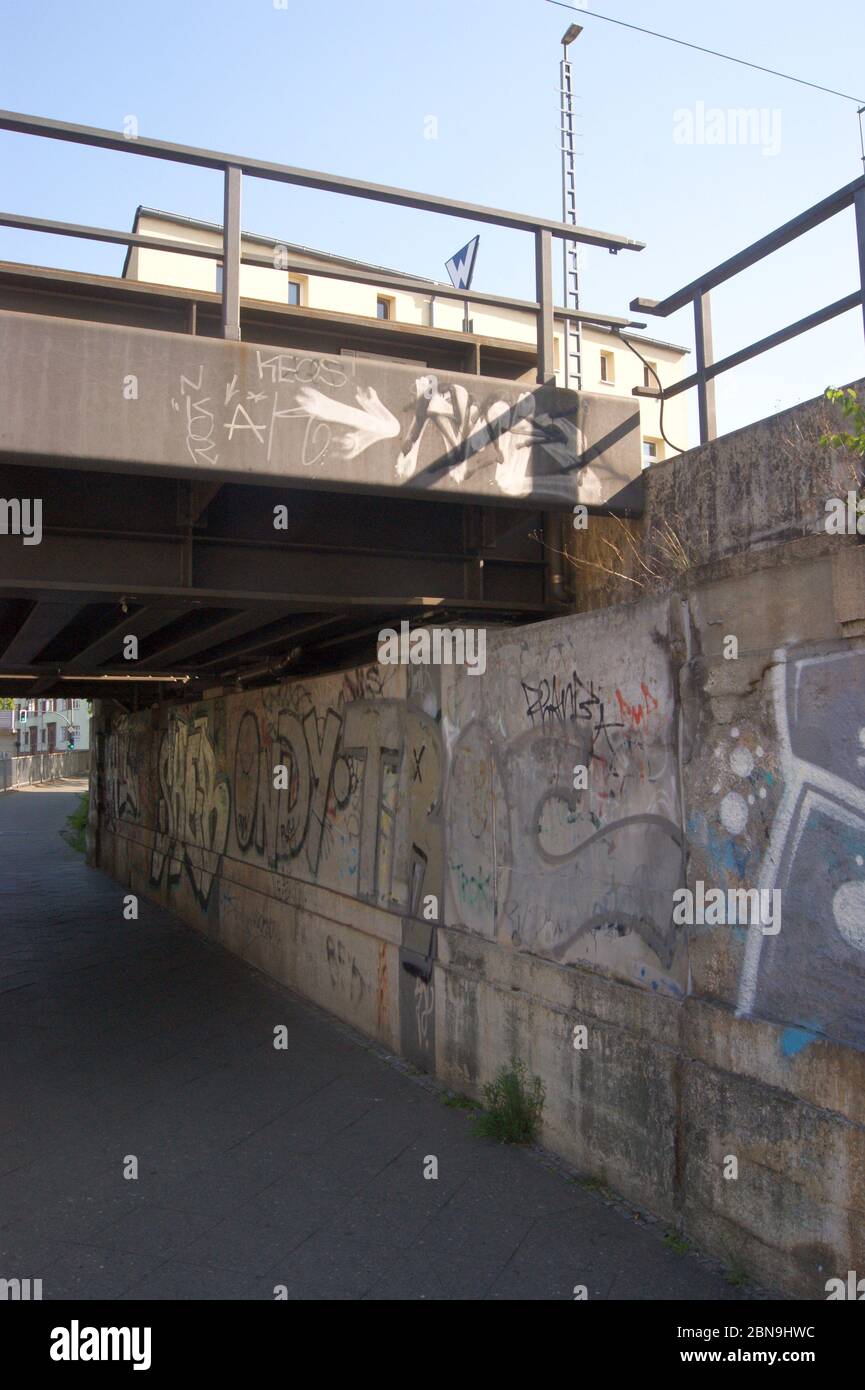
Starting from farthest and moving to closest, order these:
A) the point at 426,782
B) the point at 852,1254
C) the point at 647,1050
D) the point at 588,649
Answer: the point at 426,782 < the point at 588,649 < the point at 647,1050 < the point at 852,1254

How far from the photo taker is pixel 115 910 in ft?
49.1

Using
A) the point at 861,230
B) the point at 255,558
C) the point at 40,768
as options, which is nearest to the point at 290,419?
the point at 255,558

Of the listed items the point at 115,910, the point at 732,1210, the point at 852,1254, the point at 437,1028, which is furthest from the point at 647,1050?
the point at 115,910

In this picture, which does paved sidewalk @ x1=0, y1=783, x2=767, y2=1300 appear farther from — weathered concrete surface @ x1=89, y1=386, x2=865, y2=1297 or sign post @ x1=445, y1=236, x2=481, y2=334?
sign post @ x1=445, y1=236, x2=481, y2=334

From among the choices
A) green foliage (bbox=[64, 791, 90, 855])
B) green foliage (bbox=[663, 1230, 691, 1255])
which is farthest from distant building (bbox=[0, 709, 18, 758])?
green foliage (bbox=[663, 1230, 691, 1255])

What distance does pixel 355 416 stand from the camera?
5.50m

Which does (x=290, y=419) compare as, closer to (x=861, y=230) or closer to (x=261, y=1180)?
(x=861, y=230)

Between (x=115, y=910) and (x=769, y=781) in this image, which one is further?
(x=115, y=910)

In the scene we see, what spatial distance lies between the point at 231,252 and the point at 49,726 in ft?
Answer: 270

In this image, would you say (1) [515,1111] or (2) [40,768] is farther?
(2) [40,768]

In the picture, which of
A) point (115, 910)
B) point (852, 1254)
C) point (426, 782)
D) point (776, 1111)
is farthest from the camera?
point (115, 910)

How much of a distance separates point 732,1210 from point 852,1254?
1.94ft

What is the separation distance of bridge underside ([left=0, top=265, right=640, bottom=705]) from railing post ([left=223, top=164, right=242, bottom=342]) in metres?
0.16
